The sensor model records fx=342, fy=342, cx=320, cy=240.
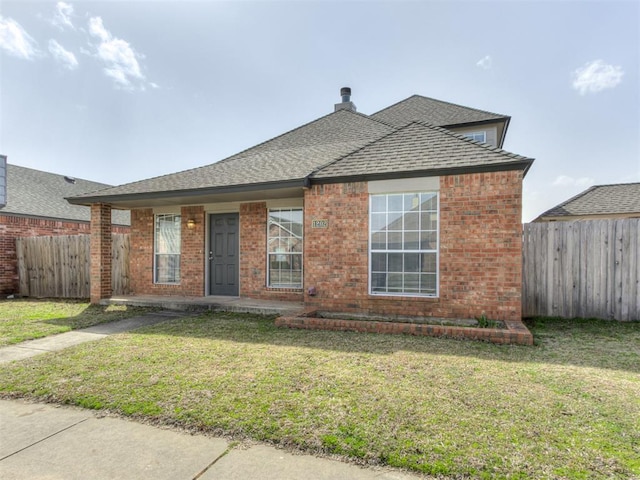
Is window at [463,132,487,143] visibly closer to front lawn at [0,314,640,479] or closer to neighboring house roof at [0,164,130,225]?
front lawn at [0,314,640,479]

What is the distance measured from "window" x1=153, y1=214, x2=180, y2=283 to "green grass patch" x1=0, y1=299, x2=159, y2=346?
155cm

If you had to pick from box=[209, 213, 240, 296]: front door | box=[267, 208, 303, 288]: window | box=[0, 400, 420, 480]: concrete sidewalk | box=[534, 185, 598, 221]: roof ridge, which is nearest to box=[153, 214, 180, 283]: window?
box=[209, 213, 240, 296]: front door

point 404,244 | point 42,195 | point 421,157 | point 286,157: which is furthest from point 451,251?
point 42,195

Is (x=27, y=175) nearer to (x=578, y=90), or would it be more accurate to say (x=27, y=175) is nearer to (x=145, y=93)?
(x=145, y=93)

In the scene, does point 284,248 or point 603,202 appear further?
point 603,202

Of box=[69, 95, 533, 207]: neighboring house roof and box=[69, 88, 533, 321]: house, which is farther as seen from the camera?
box=[69, 95, 533, 207]: neighboring house roof

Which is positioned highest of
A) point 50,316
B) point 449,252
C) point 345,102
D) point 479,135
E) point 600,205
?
point 345,102

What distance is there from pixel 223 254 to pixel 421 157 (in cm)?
603

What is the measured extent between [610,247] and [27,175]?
883 inches

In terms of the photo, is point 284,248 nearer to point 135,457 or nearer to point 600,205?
point 135,457

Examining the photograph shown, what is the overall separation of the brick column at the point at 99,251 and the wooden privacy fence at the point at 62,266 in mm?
1191

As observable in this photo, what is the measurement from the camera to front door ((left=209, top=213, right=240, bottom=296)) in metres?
9.74

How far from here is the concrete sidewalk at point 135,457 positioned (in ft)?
7.54

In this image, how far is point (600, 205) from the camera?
14.6 meters
